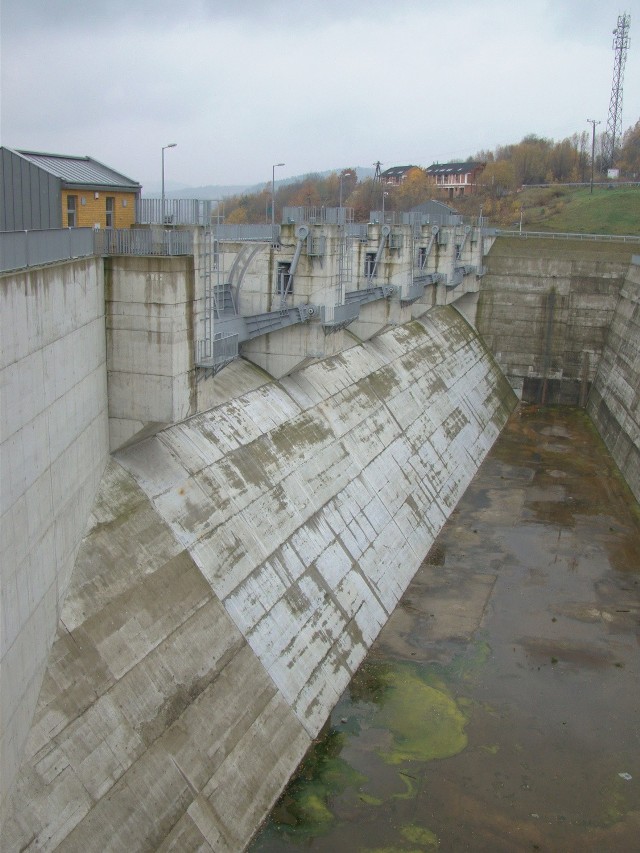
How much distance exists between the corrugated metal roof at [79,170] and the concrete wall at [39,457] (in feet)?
8.31

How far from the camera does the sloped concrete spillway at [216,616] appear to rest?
15.2 meters

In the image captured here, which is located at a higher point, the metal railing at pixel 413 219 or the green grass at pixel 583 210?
the green grass at pixel 583 210

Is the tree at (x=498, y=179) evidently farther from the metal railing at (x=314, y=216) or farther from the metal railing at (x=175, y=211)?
the metal railing at (x=175, y=211)


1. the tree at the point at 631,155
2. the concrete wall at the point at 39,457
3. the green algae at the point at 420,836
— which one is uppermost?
the tree at the point at 631,155

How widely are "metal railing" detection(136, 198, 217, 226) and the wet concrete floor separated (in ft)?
43.7

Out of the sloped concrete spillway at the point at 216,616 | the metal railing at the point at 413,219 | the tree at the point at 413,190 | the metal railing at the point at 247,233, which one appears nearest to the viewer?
the sloped concrete spillway at the point at 216,616

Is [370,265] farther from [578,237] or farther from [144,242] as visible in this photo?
[578,237]

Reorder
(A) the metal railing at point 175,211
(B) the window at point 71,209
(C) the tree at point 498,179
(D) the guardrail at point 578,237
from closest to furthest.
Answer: (B) the window at point 71,209 < (A) the metal railing at point 175,211 < (D) the guardrail at point 578,237 < (C) the tree at point 498,179

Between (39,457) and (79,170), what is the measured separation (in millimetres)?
9144

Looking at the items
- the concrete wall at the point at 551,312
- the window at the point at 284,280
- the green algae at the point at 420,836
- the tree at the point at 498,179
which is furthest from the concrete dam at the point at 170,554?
the tree at the point at 498,179

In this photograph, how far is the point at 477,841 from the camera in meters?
17.7

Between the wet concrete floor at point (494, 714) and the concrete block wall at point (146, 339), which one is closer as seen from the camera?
the wet concrete floor at point (494, 714)

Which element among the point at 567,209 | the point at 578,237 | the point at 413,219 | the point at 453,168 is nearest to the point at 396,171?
the point at 453,168

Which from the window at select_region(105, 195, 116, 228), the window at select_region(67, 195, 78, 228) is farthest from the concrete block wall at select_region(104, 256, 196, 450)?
the window at select_region(105, 195, 116, 228)
